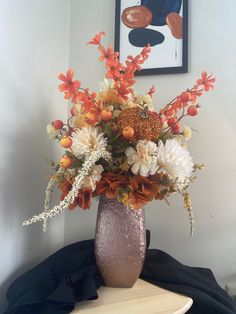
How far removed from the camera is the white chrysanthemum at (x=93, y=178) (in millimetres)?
660

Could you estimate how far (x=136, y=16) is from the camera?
42.9 inches

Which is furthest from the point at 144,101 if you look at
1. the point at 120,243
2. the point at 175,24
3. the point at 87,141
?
the point at 175,24

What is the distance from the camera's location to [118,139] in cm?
70

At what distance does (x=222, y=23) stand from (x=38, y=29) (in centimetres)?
64

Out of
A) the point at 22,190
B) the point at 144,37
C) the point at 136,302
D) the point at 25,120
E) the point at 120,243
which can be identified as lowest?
the point at 136,302

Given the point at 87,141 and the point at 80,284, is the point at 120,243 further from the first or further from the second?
the point at 87,141

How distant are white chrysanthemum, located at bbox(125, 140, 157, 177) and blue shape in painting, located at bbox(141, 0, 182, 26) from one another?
63 centimetres

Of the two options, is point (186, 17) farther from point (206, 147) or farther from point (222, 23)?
point (206, 147)

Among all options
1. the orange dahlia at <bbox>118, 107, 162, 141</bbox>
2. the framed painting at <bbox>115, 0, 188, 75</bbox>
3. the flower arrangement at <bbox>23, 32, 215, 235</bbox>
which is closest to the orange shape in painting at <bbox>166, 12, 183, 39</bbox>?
the framed painting at <bbox>115, 0, 188, 75</bbox>

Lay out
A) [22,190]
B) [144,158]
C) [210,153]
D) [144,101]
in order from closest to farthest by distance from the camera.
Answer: [144,158] < [144,101] < [22,190] < [210,153]

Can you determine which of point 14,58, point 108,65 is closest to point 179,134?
point 108,65

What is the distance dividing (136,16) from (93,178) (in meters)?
0.73

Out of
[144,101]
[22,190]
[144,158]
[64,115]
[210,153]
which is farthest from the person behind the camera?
[64,115]

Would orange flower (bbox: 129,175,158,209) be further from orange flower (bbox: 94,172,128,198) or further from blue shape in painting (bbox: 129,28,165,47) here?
blue shape in painting (bbox: 129,28,165,47)
